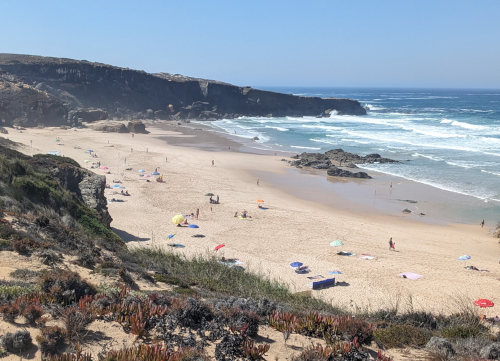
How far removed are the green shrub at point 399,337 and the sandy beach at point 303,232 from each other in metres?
3.35

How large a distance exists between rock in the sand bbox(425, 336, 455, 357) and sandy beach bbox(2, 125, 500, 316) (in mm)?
3912

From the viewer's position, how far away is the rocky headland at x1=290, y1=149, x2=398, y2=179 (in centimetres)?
3488

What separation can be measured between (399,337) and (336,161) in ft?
114

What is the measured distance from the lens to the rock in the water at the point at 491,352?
598 cm

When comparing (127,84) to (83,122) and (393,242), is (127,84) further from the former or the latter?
(393,242)

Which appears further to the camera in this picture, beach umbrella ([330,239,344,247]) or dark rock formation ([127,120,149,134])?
dark rock formation ([127,120,149,134])

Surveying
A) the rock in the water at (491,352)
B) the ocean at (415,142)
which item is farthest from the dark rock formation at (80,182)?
the ocean at (415,142)

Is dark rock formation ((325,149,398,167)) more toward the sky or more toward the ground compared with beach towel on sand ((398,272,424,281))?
more toward the sky

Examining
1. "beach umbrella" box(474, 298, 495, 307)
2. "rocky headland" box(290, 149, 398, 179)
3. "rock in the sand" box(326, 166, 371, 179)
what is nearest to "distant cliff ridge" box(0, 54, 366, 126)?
"rocky headland" box(290, 149, 398, 179)

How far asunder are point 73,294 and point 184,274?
497 cm

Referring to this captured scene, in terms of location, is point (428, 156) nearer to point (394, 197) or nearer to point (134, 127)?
point (394, 197)

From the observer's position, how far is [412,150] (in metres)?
44.4

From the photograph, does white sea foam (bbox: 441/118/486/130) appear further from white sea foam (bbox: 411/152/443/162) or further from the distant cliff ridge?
the distant cliff ridge

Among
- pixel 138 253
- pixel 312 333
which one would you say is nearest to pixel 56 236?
pixel 138 253
